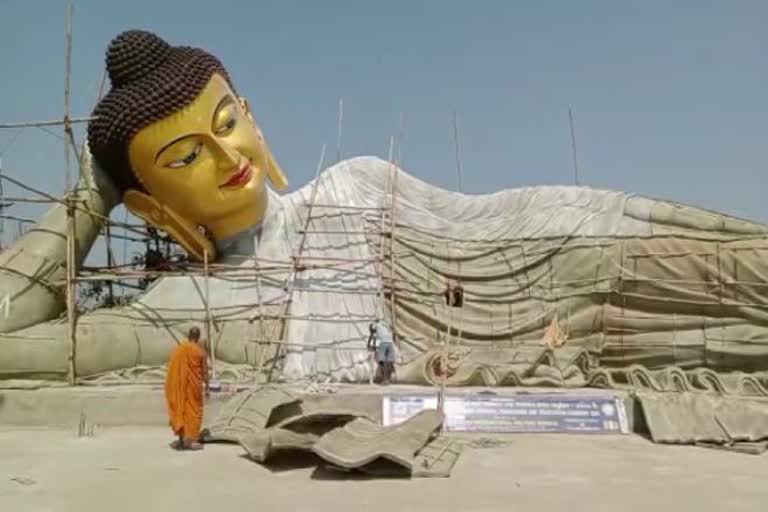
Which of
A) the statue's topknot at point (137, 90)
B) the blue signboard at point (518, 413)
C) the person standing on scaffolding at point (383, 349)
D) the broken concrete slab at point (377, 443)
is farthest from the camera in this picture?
the statue's topknot at point (137, 90)

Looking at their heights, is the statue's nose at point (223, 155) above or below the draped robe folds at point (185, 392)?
above

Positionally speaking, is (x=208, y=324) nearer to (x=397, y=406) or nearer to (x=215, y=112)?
(x=215, y=112)

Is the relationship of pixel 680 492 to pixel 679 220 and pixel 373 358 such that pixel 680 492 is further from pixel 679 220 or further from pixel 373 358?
pixel 679 220

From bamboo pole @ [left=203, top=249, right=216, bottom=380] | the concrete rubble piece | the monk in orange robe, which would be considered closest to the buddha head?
bamboo pole @ [left=203, top=249, right=216, bottom=380]

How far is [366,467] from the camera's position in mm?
4289

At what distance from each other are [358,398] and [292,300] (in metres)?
1.90

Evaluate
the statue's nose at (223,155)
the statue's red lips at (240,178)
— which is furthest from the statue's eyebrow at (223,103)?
the statue's red lips at (240,178)

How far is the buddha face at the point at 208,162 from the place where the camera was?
7.66 m

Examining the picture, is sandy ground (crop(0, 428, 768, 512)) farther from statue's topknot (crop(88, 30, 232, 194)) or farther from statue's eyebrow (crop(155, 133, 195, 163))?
statue's topknot (crop(88, 30, 232, 194))

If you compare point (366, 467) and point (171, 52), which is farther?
point (171, 52)

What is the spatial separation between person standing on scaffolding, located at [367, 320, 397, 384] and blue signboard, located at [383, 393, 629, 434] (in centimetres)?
127

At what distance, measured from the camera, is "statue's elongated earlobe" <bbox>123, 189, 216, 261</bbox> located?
26.3 feet

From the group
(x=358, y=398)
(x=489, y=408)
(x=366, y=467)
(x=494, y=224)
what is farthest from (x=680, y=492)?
(x=494, y=224)

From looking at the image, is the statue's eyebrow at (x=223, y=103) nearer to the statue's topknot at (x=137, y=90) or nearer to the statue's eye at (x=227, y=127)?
the statue's eye at (x=227, y=127)
